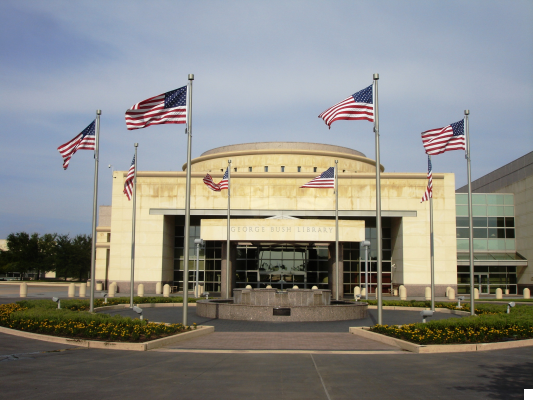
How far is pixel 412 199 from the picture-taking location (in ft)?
145

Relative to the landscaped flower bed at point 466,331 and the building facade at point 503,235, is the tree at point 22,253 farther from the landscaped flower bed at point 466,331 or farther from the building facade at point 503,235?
the landscaped flower bed at point 466,331

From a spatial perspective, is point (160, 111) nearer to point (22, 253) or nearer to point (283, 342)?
point (283, 342)

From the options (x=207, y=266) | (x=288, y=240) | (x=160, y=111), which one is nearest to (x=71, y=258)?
(x=207, y=266)

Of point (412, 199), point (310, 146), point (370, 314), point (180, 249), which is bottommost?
point (370, 314)

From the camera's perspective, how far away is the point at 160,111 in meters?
17.9

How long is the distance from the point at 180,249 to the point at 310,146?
56.8 feet

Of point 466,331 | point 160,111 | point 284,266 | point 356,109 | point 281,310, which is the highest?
point 356,109

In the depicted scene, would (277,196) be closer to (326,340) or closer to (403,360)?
(326,340)

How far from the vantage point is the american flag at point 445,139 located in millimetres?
22062

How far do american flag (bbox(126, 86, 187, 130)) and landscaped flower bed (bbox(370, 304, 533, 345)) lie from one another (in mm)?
10338

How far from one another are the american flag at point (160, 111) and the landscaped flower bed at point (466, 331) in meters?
10.3

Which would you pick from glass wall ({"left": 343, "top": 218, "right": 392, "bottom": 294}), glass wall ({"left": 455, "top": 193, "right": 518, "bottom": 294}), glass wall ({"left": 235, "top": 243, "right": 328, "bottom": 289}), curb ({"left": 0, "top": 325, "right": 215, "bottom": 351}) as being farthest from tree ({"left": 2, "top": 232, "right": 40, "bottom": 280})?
curb ({"left": 0, "top": 325, "right": 215, "bottom": 351})

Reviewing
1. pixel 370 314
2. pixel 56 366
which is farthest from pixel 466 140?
pixel 56 366

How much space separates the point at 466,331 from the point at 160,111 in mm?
12466
